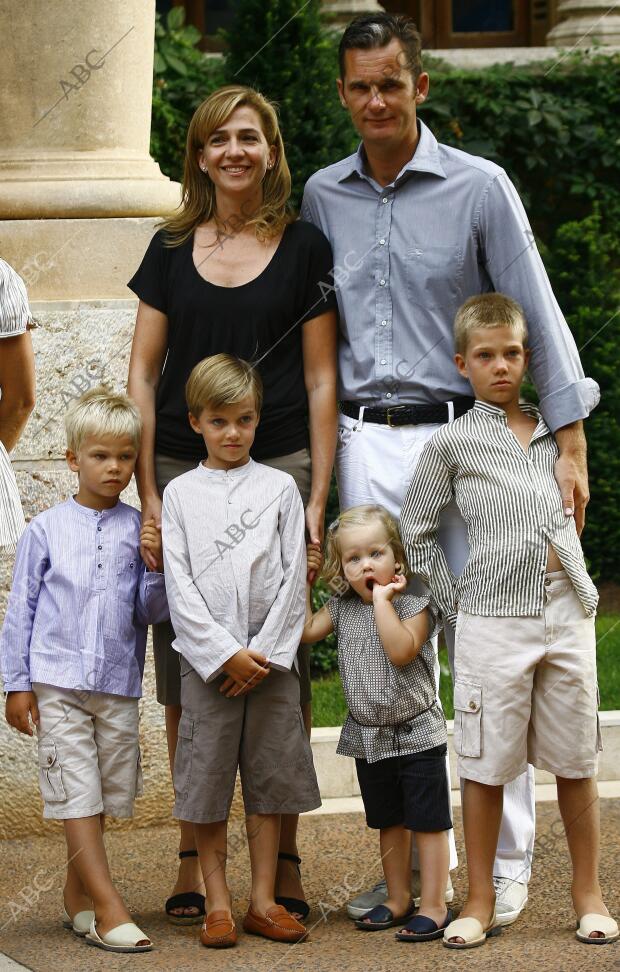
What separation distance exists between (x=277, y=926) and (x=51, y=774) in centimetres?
67

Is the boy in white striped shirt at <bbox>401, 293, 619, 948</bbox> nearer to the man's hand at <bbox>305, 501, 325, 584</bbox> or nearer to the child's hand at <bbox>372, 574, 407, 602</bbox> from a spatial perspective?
the child's hand at <bbox>372, 574, 407, 602</bbox>

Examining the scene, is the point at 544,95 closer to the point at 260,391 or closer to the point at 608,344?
the point at 608,344

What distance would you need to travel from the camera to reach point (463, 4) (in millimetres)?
12156

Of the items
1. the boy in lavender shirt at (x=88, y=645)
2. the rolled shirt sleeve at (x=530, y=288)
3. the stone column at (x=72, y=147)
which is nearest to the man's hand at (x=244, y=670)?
the boy in lavender shirt at (x=88, y=645)

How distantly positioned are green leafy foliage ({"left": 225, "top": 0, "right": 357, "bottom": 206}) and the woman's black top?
3.91 meters

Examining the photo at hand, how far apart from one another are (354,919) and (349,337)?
1.51m

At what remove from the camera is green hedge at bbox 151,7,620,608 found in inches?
301

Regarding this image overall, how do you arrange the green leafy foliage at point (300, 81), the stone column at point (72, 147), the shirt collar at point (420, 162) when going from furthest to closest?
1. the green leafy foliage at point (300, 81)
2. the stone column at point (72, 147)
3. the shirt collar at point (420, 162)

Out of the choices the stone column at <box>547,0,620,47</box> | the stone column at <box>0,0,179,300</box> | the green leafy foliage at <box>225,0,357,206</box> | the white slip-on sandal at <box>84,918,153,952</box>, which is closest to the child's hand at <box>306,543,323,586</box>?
Answer: the white slip-on sandal at <box>84,918,153,952</box>

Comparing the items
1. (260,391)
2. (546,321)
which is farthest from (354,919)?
(546,321)

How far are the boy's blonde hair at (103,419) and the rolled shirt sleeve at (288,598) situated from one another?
0.43 meters

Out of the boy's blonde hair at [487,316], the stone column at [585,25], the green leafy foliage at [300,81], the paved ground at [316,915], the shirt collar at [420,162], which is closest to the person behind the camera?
the paved ground at [316,915]

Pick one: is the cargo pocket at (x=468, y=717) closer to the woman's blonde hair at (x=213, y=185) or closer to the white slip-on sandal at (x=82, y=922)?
the white slip-on sandal at (x=82, y=922)

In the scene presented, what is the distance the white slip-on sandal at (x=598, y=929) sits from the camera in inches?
136
